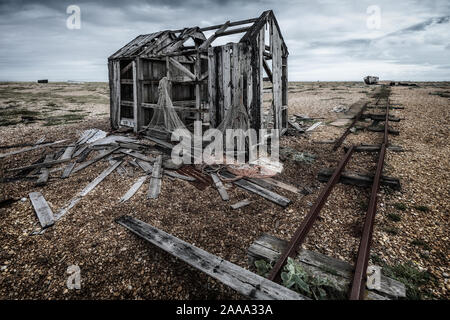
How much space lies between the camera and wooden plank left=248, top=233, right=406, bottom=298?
2873 millimetres

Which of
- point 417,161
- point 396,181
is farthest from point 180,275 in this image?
point 417,161

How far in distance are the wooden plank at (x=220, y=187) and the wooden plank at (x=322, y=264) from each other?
1.75 m

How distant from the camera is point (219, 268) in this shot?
10.4ft

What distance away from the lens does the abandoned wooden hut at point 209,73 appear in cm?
750

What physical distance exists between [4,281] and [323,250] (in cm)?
447

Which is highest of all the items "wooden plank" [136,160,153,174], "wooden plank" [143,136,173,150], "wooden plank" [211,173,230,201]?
"wooden plank" [143,136,173,150]

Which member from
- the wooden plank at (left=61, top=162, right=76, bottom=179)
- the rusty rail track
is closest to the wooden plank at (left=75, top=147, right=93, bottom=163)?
the wooden plank at (left=61, top=162, right=76, bottom=179)

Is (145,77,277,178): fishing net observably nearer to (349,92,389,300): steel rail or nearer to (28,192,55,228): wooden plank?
(349,92,389,300): steel rail

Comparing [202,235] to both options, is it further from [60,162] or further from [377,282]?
[60,162]

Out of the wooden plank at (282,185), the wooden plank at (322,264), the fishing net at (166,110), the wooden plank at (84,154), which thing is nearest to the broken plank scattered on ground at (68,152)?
the wooden plank at (84,154)

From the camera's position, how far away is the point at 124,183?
6250 millimetres

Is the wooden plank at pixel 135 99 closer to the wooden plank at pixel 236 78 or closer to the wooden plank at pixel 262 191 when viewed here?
the wooden plank at pixel 236 78

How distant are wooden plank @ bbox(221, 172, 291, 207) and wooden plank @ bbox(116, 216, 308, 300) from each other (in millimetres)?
2335
